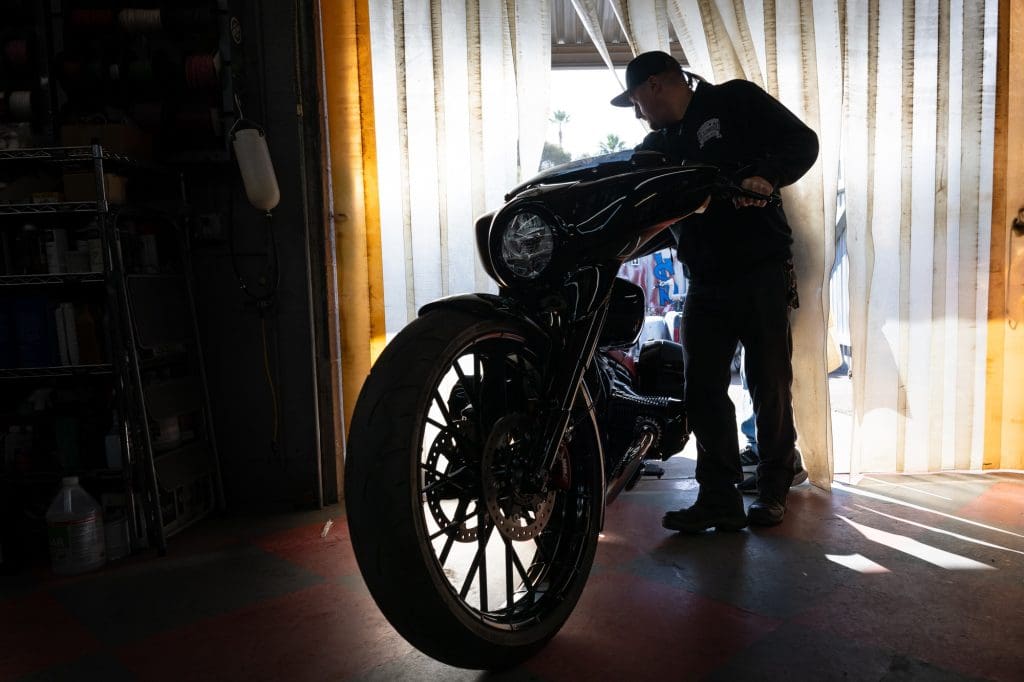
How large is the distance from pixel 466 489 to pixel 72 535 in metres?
1.43

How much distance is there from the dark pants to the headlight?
1.02 m

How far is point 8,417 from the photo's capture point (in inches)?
90.7

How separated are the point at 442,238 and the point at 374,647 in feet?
4.95

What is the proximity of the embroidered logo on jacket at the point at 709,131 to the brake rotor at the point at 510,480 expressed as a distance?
4.20 feet

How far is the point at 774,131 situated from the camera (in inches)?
82.7

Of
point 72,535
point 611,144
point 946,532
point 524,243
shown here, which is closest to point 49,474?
point 72,535

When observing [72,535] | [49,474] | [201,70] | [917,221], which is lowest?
[72,535]

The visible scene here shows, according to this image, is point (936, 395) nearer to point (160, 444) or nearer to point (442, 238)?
point (442, 238)

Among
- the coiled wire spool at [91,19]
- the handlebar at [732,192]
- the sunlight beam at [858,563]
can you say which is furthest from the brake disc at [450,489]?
the coiled wire spool at [91,19]

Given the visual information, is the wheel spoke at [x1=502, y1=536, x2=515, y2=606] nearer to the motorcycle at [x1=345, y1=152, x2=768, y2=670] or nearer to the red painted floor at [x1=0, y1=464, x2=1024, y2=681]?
the motorcycle at [x1=345, y1=152, x2=768, y2=670]

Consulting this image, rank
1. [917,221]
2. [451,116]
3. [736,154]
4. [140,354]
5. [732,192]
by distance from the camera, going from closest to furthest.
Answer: [732,192]
[736,154]
[140,354]
[451,116]
[917,221]

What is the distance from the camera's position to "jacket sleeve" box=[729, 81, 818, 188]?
1.96m

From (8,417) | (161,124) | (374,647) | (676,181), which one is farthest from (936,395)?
(8,417)

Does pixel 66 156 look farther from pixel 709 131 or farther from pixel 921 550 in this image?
pixel 921 550
